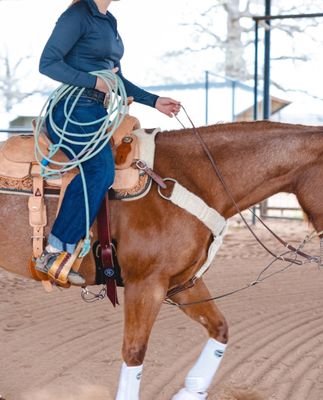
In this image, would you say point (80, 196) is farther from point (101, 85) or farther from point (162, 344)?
point (162, 344)

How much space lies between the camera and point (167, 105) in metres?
3.82

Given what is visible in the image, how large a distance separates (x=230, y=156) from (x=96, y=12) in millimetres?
1061

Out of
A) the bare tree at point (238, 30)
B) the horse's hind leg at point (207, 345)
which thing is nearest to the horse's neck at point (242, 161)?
the horse's hind leg at point (207, 345)

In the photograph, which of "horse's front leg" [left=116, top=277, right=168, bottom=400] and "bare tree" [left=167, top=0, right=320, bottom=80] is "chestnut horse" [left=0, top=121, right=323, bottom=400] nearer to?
"horse's front leg" [left=116, top=277, right=168, bottom=400]

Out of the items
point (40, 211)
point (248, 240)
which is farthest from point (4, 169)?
point (248, 240)

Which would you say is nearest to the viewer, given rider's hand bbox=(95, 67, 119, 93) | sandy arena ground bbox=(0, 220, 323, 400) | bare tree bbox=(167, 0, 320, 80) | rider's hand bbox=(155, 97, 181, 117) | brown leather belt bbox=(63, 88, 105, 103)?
rider's hand bbox=(95, 67, 119, 93)

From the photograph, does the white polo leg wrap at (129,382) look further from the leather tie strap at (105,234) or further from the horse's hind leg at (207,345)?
the leather tie strap at (105,234)

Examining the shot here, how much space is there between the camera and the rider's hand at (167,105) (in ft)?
12.5

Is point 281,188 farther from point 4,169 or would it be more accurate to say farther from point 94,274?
point 4,169

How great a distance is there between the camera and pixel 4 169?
3723 millimetres

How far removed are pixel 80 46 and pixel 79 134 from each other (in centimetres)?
48

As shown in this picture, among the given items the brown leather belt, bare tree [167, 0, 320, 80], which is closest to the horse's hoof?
the brown leather belt

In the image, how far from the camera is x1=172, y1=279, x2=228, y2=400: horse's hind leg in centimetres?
385

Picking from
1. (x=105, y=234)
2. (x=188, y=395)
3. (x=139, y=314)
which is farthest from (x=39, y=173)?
(x=188, y=395)
